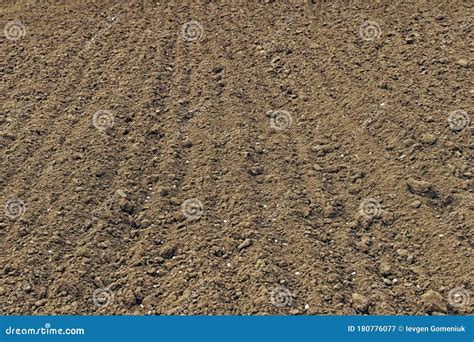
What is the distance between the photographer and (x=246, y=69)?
786 cm

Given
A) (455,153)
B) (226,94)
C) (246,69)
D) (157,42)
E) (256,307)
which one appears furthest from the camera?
(157,42)

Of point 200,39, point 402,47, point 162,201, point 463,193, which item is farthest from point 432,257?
point 200,39

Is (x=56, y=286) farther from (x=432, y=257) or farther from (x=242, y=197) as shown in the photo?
(x=432, y=257)

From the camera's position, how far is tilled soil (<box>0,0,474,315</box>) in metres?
4.77

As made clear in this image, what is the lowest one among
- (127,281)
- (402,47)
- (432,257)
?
(402,47)

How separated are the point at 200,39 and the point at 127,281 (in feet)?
15.1

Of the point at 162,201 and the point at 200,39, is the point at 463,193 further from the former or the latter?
the point at 200,39

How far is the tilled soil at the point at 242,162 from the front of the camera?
4770 millimetres

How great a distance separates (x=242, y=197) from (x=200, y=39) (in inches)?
146

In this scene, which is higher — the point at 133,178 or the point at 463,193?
the point at 133,178

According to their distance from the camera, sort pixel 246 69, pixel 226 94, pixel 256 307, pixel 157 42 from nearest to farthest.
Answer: pixel 256 307
pixel 226 94
pixel 246 69
pixel 157 42

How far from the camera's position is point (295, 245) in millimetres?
5043

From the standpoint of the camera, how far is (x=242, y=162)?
20.0 feet

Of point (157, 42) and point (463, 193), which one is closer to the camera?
point (463, 193)
